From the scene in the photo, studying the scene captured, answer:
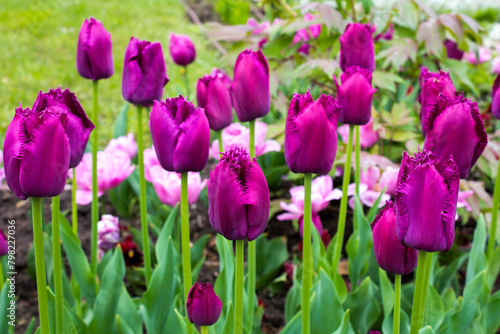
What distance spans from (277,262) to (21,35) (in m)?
4.46

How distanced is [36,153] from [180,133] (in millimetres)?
232

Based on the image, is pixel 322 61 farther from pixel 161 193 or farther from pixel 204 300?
pixel 204 300

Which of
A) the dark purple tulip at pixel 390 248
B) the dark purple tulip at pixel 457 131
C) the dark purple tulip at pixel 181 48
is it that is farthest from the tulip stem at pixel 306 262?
the dark purple tulip at pixel 181 48

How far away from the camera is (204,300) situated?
899 millimetres

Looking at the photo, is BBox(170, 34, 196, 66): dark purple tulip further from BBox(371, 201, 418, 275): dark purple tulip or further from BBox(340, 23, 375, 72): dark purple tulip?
BBox(371, 201, 418, 275): dark purple tulip

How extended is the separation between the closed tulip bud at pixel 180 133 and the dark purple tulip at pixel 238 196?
0.39ft

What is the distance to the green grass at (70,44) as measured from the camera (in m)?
3.98

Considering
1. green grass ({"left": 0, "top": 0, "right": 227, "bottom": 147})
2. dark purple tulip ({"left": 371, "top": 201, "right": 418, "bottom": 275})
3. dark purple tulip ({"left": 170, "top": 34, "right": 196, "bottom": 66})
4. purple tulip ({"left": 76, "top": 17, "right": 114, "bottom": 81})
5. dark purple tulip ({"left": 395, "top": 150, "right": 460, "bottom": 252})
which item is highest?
green grass ({"left": 0, "top": 0, "right": 227, "bottom": 147})

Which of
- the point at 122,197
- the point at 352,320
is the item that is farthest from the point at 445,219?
the point at 122,197

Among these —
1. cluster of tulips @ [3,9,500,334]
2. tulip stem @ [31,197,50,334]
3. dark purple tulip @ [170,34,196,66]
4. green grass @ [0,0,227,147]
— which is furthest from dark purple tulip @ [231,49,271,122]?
green grass @ [0,0,227,147]

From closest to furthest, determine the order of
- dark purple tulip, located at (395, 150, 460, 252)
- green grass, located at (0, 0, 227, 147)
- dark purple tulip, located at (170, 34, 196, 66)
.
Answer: dark purple tulip, located at (395, 150, 460, 252) → dark purple tulip, located at (170, 34, 196, 66) → green grass, located at (0, 0, 227, 147)

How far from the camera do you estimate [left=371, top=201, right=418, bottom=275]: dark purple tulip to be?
93cm

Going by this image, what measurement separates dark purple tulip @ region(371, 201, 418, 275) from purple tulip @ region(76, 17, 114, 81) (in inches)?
30.7

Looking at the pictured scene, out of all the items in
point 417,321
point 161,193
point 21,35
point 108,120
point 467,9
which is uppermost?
point 467,9
